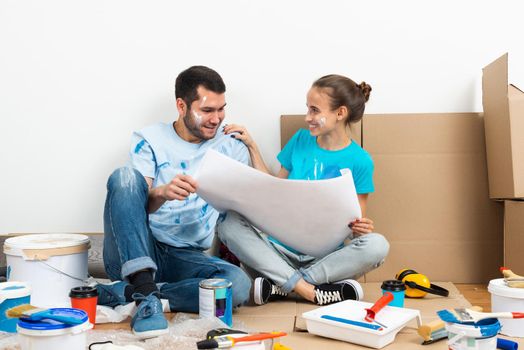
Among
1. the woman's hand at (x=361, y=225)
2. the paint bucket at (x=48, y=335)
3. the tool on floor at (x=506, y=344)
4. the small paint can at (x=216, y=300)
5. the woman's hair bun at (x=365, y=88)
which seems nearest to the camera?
the paint bucket at (x=48, y=335)

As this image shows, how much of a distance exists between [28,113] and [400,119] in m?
1.33

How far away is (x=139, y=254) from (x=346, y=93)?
0.82m

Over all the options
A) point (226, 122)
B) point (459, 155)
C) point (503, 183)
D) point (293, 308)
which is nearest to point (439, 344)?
point (293, 308)

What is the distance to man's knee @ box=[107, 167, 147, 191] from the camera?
1.62 meters

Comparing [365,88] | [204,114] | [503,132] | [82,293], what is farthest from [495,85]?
[82,293]

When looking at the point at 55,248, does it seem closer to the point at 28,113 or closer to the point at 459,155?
the point at 28,113

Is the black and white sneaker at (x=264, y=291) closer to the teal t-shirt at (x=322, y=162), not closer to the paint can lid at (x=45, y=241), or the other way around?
the teal t-shirt at (x=322, y=162)

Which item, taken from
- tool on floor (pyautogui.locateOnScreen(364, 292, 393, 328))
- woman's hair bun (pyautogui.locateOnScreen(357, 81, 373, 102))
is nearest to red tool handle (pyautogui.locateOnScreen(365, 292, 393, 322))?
tool on floor (pyautogui.locateOnScreen(364, 292, 393, 328))

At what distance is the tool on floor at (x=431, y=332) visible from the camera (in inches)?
54.2

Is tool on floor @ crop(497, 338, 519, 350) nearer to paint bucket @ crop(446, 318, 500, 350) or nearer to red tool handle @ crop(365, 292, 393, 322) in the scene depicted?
paint bucket @ crop(446, 318, 500, 350)

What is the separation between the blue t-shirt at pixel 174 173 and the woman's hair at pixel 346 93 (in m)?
0.36

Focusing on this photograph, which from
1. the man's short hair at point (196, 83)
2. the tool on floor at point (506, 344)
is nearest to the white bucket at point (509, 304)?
the tool on floor at point (506, 344)

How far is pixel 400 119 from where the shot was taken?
2.15 metres

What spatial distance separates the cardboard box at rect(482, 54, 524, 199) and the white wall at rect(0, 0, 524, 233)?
0.50 ft
